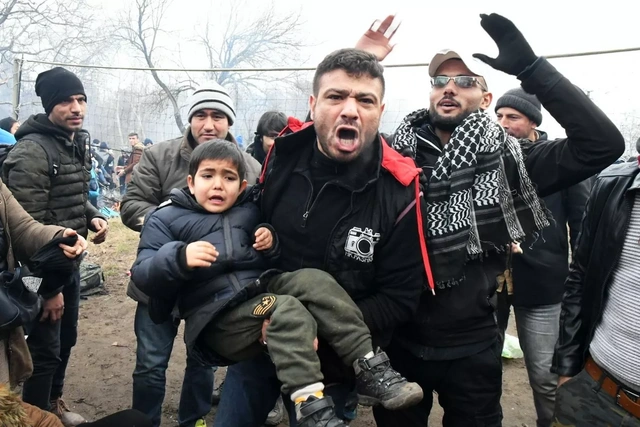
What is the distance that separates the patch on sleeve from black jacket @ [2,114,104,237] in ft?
6.51

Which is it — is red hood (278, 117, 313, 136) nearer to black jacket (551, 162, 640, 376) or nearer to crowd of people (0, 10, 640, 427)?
crowd of people (0, 10, 640, 427)

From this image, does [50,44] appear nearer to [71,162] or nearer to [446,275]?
[71,162]

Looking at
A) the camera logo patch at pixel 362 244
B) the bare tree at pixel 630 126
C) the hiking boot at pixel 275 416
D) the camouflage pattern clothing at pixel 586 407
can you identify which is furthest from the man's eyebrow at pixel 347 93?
the bare tree at pixel 630 126

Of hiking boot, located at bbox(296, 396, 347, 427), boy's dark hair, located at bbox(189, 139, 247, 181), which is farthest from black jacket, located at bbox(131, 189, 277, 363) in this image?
hiking boot, located at bbox(296, 396, 347, 427)

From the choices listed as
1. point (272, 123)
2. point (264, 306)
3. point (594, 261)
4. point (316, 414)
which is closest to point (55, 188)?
point (272, 123)

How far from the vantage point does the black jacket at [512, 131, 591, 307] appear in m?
3.14

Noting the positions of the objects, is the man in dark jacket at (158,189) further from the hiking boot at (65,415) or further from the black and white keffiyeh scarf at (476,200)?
the black and white keffiyeh scarf at (476,200)

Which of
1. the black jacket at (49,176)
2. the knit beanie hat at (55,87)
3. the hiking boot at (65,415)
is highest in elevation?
the knit beanie hat at (55,87)

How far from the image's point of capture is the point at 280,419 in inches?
144

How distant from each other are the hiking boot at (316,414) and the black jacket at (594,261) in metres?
1.20

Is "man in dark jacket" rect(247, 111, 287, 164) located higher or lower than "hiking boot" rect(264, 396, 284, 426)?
higher

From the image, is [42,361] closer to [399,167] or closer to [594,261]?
[399,167]

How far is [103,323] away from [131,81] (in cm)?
1178

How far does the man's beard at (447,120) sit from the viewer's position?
2.31 metres
